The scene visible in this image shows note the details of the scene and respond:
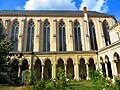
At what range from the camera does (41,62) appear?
2972cm

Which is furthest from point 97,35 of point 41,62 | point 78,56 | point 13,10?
point 13,10

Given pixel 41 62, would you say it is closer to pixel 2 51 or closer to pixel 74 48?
pixel 74 48

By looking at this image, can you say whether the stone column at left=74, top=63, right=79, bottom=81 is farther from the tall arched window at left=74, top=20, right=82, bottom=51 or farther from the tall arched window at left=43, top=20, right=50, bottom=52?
the tall arched window at left=43, top=20, right=50, bottom=52

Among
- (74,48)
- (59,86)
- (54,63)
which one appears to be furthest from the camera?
(74,48)

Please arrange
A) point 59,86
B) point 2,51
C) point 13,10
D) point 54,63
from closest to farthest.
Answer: point 59,86, point 2,51, point 54,63, point 13,10

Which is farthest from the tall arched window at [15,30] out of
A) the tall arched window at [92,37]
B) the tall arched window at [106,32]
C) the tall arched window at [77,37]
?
the tall arched window at [106,32]

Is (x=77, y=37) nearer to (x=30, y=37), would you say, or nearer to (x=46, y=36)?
(x=46, y=36)

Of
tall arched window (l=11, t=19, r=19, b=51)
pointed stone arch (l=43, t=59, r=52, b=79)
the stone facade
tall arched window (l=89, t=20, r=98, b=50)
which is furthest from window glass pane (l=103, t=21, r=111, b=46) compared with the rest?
tall arched window (l=11, t=19, r=19, b=51)

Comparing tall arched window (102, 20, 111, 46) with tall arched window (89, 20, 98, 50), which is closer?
tall arched window (89, 20, 98, 50)

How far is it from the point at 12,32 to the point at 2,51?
18731 mm

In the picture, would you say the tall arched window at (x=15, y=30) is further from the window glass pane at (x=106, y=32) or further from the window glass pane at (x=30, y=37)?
the window glass pane at (x=106, y=32)

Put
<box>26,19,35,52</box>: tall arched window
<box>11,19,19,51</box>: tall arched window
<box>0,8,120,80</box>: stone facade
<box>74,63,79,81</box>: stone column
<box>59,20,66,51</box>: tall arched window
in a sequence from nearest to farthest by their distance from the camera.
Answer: <box>74,63,79,81</box>: stone column
<box>0,8,120,80</box>: stone facade
<box>26,19,35,52</box>: tall arched window
<box>59,20,66,51</box>: tall arched window
<box>11,19,19,51</box>: tall arched window

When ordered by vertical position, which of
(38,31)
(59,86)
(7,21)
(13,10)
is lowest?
(59,86)

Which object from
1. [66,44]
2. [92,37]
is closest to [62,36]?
[66,44]
